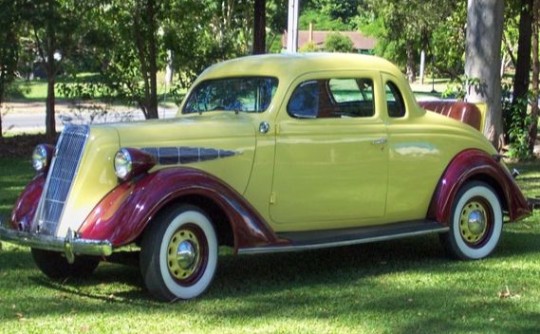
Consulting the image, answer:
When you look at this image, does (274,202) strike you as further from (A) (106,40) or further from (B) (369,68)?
(A) (106,40)

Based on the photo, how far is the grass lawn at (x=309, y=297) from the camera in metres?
6.09

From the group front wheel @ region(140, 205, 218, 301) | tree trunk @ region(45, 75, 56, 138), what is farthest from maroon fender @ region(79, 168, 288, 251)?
tree trunk @ region(45, 75, 56, 138)

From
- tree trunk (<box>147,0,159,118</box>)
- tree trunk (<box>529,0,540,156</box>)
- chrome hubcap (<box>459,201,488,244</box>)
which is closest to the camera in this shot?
chrome hubcap (<box>459,201,488,244</box>)

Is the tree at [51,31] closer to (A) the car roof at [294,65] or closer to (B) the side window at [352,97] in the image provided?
(A) the car roof at [294,65]

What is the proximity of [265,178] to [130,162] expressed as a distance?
45.7 inches

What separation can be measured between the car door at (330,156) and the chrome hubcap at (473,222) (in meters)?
0.87

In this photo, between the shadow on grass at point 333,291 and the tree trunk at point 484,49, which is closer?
the shadow on grass at point 333,291

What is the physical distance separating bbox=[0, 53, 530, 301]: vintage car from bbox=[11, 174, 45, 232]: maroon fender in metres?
0.01

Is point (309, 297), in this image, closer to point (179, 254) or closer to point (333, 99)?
point (179, 254)

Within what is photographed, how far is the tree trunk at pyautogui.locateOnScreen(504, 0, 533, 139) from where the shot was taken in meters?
16.7

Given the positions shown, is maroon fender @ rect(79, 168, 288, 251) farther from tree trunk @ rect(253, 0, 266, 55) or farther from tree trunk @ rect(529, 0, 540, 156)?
tree trunk @ rect(529, 0, 540, 156)

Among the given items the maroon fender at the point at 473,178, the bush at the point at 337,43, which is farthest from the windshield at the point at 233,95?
the bush at the point at 337,43

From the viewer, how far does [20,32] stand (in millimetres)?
17500

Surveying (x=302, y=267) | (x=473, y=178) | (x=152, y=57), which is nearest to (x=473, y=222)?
(x=473, y=178)
